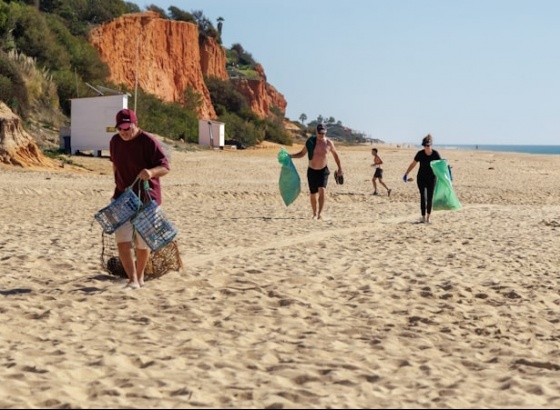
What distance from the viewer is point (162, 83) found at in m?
56.6

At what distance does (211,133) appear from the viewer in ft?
139

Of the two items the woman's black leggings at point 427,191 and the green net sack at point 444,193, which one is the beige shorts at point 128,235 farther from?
the green net sack at point 444,193

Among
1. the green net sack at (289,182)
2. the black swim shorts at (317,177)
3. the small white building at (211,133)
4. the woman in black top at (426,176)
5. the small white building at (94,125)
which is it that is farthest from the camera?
the small white building at (211,133)

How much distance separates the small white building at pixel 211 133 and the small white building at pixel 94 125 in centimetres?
1444

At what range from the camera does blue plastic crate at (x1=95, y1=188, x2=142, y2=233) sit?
20.6ft

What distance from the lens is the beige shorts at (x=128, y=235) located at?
6.36 meters

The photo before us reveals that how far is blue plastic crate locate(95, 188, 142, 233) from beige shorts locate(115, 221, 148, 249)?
0.17 feet

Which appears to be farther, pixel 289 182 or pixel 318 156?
pixel 289 182

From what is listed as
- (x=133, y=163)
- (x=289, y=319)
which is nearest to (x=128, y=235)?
(x=133, y=163)

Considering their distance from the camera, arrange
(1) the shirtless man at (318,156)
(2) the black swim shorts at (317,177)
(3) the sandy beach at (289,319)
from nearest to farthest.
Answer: (3) the sandy beach at (289,319) < (1) the shirtless man at (318,156) < (2) the black swim shorts at (317,177)


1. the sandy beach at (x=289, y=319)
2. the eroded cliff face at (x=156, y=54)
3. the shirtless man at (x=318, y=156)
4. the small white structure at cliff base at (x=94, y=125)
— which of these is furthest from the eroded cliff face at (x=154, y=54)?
the sandy beach at (x=289, y=319)

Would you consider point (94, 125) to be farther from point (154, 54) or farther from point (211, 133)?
point (154, 54)

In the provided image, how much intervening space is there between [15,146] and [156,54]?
→ 36.9 m

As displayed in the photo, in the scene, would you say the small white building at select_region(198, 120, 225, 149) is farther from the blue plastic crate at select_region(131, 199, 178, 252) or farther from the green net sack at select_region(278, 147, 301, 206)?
the blue plastic crate at select_region(131, 199, 178, 252)
